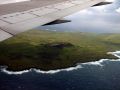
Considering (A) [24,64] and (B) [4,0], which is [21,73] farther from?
(B) [4,0]

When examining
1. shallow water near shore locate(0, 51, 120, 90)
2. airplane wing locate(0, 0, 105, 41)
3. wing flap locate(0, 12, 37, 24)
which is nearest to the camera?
airplane wing locate(0, 0, 105, 41)

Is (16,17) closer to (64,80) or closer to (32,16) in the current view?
(32,16)

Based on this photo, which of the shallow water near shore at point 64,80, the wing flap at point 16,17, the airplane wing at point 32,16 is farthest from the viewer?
the shallow water near shore at point 64,80

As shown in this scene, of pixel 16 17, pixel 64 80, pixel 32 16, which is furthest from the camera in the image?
pixel 64 80

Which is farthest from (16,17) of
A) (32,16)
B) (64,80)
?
(64,80)

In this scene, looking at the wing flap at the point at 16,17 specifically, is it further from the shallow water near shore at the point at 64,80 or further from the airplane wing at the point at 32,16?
the shallow water near shore at the point at 64,80

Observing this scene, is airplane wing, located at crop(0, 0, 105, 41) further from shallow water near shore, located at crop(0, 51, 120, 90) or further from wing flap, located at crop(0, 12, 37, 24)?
shallow water near shore, located at crop(0, 51, 120, 90)

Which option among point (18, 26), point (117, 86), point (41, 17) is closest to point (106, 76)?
point (117, 86)

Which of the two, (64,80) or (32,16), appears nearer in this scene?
(32,16)

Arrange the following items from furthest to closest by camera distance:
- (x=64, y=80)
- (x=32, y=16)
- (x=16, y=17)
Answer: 1. (x=64, y=80)
2. (x=32, y=16)
3. (x=16, y=17)

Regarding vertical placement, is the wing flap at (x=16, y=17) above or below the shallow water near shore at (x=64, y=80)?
above

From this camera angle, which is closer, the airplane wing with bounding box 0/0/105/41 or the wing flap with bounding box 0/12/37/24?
the airplane wing with bounding box 0/0/105/41

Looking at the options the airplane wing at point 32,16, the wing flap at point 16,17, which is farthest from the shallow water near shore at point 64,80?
the wing flap at point 16,17

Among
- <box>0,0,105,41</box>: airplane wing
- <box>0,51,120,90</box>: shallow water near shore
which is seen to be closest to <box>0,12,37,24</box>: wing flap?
<box>0,0,105,41</box>: airplane wing
